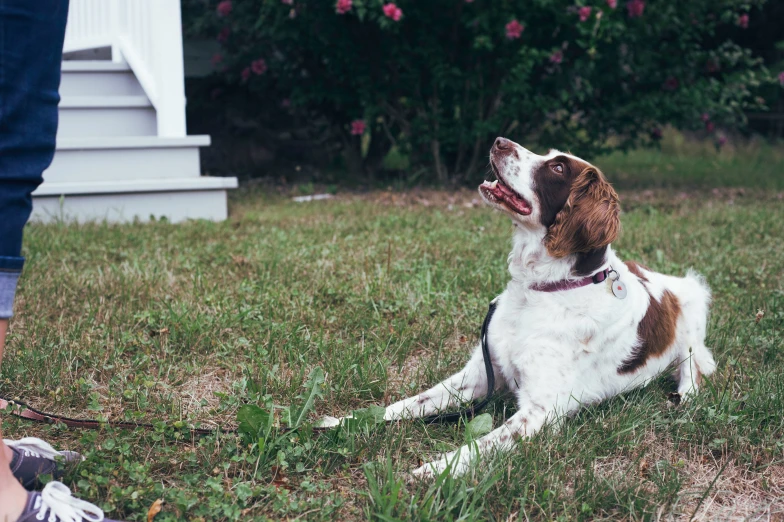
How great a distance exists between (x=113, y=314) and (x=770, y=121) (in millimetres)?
14185

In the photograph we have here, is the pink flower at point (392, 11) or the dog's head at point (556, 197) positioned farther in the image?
the pink flower at point (392, 11)

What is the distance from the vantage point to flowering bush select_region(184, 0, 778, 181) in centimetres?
665

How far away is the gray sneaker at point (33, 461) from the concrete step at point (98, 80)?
5.06 metres

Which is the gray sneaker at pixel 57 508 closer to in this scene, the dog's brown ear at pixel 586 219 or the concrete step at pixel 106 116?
the dog's brown ear at pixel 586 219

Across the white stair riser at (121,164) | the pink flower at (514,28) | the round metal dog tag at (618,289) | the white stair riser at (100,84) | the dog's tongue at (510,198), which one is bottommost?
the round metal dog tag at (618,289)

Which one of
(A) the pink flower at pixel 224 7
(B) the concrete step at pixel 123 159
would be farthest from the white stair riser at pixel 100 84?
(A) the pink flower at pixel 224 7

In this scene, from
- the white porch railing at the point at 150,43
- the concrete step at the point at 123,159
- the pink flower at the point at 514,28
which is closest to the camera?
the concrete step at the point at 123,159

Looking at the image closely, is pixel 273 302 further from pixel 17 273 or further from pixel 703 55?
pixel 703 55

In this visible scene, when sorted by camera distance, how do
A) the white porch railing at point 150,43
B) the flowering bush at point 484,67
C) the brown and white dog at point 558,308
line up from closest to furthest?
the brown and white dog at point 558,308 < the white porch railing at point 150,43 < the flowering bush at point 484,67

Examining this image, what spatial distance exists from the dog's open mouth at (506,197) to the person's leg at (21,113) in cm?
134

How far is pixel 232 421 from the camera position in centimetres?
226

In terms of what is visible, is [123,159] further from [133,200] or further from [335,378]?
[335,378]

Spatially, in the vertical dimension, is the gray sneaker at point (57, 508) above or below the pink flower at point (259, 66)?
below

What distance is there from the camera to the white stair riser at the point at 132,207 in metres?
5.10
